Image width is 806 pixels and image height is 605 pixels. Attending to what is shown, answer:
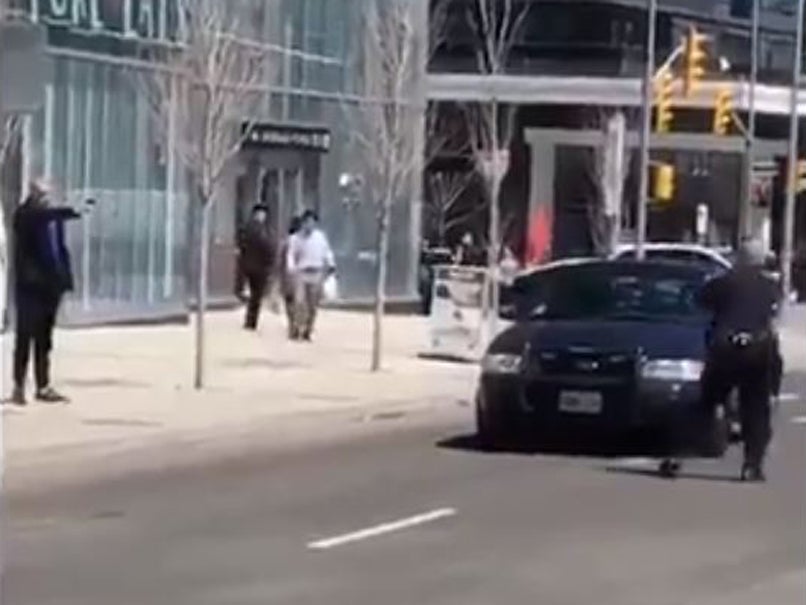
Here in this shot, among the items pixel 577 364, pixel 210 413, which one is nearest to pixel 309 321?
pixel 210 413

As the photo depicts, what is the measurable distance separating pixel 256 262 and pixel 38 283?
43.6ft

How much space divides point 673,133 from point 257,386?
46425 millimetres

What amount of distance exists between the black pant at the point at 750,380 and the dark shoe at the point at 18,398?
6680 millimetres

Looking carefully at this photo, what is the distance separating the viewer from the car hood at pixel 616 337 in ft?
69.3

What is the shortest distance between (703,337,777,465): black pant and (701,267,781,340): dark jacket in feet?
0.34

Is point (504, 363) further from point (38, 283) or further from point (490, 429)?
point (38, 283)

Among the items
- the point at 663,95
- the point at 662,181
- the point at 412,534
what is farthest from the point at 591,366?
the point at 662,181

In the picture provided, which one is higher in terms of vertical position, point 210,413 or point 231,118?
point 231,118

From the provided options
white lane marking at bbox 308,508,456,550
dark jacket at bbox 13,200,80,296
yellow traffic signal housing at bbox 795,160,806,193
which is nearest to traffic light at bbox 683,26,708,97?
yellow traffic signal housing at bbox 795,160,806,193

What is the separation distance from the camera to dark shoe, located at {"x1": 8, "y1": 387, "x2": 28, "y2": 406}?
917 inches

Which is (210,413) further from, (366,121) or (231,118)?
(366,121)

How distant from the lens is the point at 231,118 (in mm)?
31031

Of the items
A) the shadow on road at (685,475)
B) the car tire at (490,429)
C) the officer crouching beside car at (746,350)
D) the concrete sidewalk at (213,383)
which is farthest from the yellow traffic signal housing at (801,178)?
the officer crouching beside car at (746,350)

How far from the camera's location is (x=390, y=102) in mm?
34562
